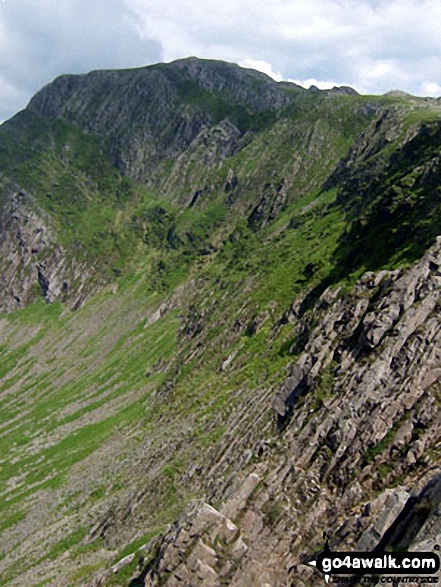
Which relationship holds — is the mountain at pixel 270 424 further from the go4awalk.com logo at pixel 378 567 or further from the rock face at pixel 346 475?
the go4awalk.com logo at pixel 378 567

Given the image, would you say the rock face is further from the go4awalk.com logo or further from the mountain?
the go4awalk.com logo

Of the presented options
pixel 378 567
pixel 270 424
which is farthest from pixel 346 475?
pixel 270 424

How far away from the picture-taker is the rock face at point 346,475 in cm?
2842

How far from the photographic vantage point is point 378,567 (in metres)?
24.3

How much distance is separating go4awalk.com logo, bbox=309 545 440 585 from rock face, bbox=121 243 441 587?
0.74m

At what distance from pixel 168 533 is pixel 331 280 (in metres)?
51.7

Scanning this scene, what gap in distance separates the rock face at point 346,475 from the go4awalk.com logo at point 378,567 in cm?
74

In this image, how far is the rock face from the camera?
1119 inches

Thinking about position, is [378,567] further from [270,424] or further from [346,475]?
[270,424]

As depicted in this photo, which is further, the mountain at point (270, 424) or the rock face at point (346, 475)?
the mountain at point (270, 424)

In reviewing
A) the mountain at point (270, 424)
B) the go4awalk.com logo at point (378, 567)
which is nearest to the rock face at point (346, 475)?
the mountain at point (270, 424)

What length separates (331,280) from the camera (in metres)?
79.8

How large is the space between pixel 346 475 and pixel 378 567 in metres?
9.51

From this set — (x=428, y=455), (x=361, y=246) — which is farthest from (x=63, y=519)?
(x=428, y=455)
